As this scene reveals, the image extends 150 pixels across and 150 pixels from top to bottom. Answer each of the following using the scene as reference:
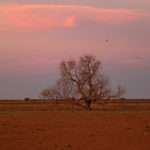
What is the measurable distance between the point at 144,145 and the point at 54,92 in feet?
210

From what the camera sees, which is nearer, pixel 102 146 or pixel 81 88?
pixel 102 146

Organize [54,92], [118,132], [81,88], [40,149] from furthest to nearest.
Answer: [54,92]
[81,88]
[118,132]
[40,149]

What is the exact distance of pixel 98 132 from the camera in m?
24.2

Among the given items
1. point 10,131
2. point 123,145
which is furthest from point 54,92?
point 123,145

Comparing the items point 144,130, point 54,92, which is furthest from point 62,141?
point 54,92

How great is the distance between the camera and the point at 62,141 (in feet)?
69.3

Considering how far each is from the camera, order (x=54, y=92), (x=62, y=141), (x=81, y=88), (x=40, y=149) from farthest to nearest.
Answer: (x=54, y=92)
(x=81, y=88)
(x=62, y=141)
(x=40, y=149)

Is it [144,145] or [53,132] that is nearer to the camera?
[144,145]

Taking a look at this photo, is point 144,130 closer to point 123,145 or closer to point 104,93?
point 123,145

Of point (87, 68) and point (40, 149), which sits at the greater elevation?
point (87, 68)

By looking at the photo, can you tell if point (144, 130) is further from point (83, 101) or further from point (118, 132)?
point (83, 101)

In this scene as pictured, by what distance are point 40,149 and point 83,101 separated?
59876 millimetres

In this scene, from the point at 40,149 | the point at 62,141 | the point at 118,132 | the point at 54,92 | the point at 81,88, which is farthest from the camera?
the point at 54,92

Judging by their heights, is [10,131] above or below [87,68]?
below
